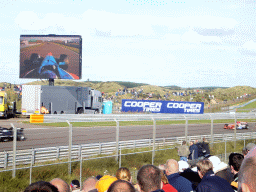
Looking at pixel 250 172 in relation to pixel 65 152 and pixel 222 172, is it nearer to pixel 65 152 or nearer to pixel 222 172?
pixel 222 172

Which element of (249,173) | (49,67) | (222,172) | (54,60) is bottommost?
(222,172)

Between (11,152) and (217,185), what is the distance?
690 centimetres

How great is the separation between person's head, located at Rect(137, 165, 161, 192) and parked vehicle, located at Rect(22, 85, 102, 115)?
103 ft

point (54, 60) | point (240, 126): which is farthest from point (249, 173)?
point (54, 60)

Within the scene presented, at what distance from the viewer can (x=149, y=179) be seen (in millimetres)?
2951

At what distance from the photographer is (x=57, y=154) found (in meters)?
9.73

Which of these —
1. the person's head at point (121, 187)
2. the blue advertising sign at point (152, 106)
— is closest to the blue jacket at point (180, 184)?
the person's head at point (121, 187)

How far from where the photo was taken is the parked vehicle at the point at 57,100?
33.3 meters

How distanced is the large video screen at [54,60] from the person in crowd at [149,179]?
35205mm

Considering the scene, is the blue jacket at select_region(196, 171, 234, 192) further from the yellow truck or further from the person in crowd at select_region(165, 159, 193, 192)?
the yellow truck

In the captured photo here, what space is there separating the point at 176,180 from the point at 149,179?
167cm

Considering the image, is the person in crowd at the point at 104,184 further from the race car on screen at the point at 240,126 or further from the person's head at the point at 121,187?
the race car on screen at the point at 240,126

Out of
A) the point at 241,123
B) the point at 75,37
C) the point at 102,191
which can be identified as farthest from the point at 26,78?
the point at 102,191

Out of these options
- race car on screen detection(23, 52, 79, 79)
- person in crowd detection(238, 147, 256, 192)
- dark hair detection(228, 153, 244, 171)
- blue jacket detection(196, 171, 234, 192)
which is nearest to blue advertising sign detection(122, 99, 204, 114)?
race car on screen detection(23, 52, 79, 79)
